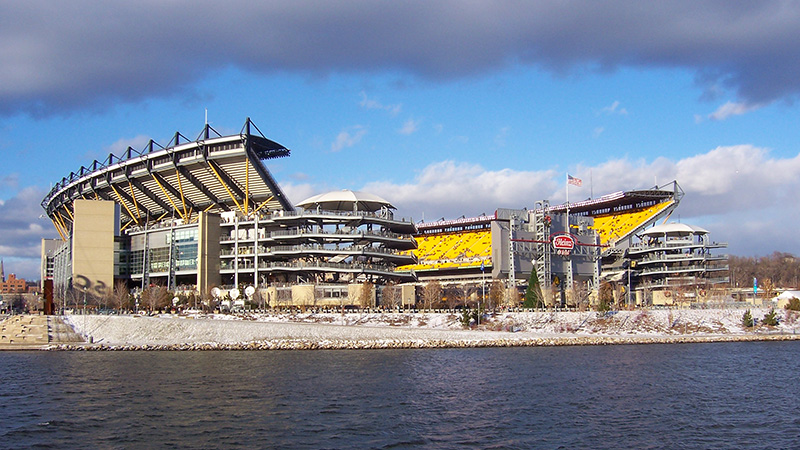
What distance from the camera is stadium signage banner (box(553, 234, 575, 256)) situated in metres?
117

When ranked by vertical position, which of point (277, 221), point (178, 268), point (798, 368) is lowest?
point (798, 368)

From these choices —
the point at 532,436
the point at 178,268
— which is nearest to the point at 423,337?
the point at 532,436

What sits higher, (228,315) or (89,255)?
(89,255)

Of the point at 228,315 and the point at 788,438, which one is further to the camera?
the point at 228,315

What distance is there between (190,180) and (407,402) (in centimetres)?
10296

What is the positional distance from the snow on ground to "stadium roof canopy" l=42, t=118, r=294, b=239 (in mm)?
36460

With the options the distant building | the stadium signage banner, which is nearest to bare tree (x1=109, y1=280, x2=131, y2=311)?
the stadium signage banner

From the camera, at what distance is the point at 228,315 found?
98062mm

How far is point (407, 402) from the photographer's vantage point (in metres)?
41.3

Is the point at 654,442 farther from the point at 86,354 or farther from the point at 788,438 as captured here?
the point at 86,354

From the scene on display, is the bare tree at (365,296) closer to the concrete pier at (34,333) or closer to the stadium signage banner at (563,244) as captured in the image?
the stadium signage banner at (563,244)

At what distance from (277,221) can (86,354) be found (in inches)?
2189

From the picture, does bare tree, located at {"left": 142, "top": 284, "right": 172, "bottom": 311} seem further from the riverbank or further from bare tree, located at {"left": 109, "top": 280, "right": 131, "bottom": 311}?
the riverbank

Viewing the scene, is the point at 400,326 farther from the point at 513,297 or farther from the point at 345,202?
the point at 345,202
